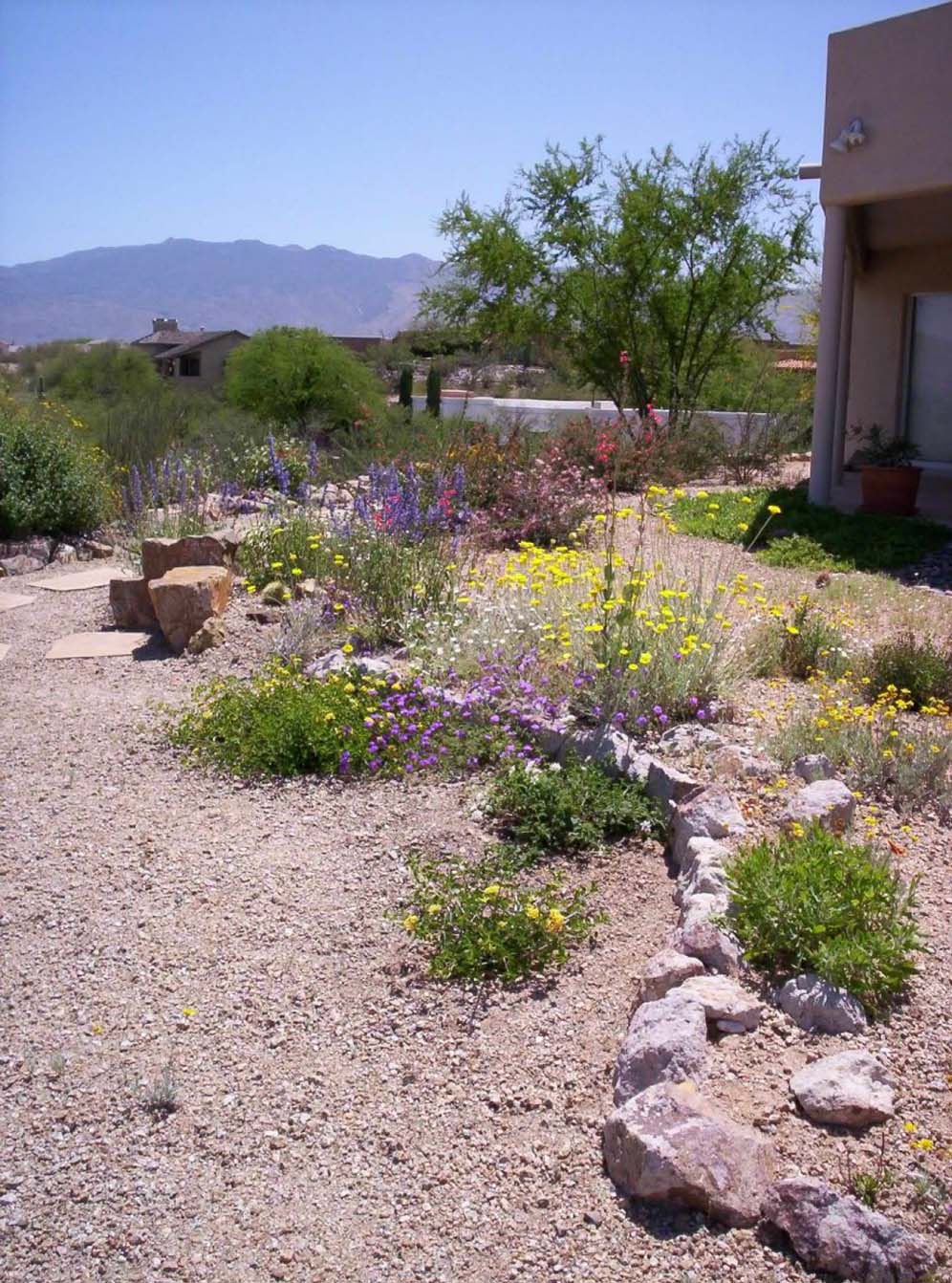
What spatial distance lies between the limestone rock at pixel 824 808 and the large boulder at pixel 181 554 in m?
4.89

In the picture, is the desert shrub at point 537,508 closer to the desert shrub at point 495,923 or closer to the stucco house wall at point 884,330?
the stucco house wall at point 884,330

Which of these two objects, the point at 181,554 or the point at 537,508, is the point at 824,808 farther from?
the point at 537,508

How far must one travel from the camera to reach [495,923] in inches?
147

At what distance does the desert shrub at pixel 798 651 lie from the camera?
20.2 feet

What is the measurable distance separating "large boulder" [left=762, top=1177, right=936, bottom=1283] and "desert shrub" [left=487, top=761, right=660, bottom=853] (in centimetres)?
184

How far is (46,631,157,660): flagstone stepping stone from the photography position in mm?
7301

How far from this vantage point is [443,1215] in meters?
2.74

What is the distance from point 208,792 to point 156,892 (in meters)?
0.89

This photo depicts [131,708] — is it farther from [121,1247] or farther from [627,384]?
[627,384]

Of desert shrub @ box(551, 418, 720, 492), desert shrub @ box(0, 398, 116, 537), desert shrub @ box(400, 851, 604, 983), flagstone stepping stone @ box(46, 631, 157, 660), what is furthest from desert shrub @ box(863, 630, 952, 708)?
desert shrub @ box(0, 398, 116, 537)

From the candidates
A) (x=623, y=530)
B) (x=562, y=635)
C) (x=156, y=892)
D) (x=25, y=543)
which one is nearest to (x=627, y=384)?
(x=623, y=530)

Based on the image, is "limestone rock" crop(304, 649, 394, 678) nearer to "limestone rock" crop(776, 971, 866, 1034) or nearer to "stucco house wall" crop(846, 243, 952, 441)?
"limestone rock" crop(776, 971, 866, 1034)

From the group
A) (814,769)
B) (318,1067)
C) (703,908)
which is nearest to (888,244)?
(814,769)

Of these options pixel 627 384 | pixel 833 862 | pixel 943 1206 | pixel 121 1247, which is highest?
pixel 627 384
